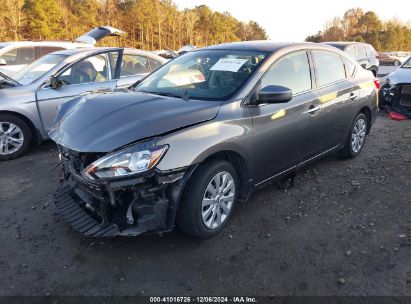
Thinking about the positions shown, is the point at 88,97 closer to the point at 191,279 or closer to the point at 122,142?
the point at 122,142

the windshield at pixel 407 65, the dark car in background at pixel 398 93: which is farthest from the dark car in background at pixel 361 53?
the dark car in background at pixel 398 93

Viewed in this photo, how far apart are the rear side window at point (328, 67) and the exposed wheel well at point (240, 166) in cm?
159

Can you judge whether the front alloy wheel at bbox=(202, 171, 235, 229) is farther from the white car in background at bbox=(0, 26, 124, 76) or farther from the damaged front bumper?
the white car in background at bbox=(0, 26, 124, 76)

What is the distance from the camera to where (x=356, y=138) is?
5352 millimetres

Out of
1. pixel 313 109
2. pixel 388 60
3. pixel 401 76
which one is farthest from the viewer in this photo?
pixel 388 60

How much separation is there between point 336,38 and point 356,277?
5781 centimetres

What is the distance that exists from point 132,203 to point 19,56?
8.13 meters

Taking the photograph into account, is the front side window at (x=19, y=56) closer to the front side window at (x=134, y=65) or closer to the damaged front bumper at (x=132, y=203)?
the front side window at (x=134, y=65)

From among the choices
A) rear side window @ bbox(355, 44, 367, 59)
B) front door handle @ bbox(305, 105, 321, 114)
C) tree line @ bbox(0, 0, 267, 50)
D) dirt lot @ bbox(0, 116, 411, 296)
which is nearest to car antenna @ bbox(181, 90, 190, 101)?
dirt lot @ bbox(0, 116, 411, 296)

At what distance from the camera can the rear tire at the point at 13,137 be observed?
5.29 meters

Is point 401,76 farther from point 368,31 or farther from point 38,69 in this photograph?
point 368,31

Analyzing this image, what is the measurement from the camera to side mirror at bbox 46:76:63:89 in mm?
5379

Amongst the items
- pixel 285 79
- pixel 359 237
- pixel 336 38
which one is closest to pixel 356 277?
pixel 359 237

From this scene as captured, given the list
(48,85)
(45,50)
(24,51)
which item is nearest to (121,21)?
(24,51)
